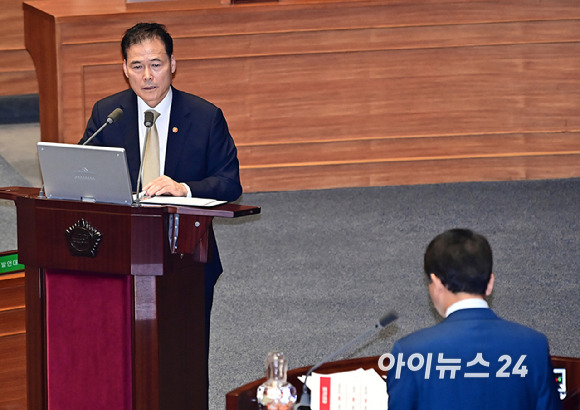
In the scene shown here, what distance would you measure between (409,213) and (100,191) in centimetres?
422

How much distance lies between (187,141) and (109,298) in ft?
2.34

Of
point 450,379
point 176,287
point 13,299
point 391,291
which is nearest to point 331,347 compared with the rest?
point 391,291

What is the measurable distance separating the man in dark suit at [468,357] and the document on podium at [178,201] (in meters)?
0.85

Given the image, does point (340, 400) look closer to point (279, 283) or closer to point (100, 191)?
point (100, 191)

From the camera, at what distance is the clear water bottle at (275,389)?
2.82 meters

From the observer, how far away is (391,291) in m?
5.82

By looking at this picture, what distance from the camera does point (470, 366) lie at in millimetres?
2445

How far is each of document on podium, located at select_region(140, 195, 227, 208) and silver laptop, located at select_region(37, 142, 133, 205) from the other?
0.36 feet

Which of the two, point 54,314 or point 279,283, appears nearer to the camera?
point 54,314

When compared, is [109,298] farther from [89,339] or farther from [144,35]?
[144,35]

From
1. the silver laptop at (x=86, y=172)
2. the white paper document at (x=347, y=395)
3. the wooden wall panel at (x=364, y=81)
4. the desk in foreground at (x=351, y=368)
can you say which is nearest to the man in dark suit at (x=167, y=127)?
the silver laptop at (x=86, y=172)

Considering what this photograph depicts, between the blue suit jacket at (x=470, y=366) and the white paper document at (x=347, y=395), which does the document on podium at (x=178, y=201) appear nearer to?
the white paper document at (x=347, y=395)

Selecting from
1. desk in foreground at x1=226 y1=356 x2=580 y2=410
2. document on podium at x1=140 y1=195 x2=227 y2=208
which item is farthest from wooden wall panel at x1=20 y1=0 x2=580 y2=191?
desk in foreground at x1=226 y1=356 x2=580 y2=410

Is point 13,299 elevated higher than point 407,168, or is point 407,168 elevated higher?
point 407,168
